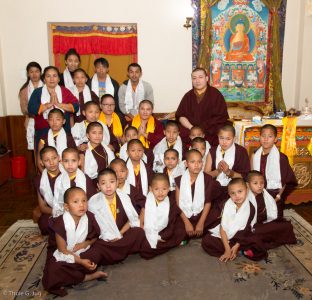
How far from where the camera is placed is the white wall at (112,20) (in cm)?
519

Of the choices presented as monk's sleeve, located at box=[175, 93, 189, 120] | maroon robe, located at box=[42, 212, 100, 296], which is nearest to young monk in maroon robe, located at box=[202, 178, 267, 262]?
maroon robe, located at box=[42, 212, 100, 296]

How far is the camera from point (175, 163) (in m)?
3.38

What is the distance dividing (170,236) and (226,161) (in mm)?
1061

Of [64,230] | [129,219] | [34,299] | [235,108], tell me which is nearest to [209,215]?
[129,219]

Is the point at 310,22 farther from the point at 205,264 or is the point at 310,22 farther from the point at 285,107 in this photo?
the point at 205,264

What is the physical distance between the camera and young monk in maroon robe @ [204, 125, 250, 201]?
3484mm

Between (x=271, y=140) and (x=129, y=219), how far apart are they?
1647 millimetres

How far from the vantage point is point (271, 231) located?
2.95 m

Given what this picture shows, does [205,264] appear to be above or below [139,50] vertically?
below

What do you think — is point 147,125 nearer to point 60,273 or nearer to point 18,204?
point 18,204

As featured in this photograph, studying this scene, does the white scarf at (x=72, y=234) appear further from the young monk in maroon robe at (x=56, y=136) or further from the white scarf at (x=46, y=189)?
the young monk in maroon robe at (x=56, y=136)

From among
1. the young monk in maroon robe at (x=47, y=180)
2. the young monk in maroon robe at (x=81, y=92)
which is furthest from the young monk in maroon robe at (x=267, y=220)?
the young monk in maroon robe at (x=81, y=92)

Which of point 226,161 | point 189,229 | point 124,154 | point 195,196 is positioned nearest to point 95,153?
point 124,154

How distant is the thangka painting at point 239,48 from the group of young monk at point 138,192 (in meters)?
1.97
